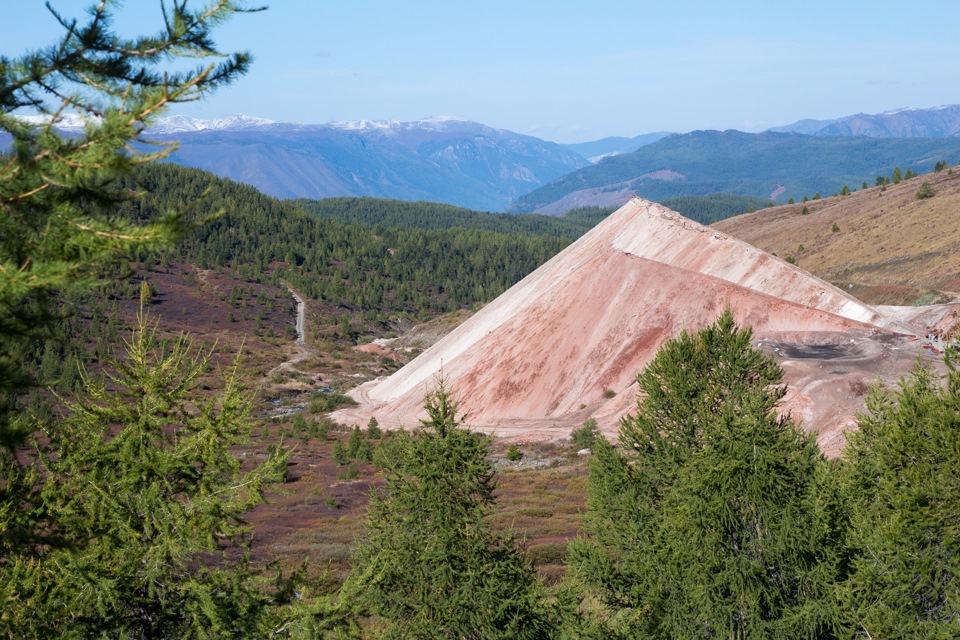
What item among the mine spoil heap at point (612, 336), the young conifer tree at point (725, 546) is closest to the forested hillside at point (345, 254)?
the mine spoil heap at point (612, 336)

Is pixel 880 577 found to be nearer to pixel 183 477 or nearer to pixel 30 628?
pixel 183 477

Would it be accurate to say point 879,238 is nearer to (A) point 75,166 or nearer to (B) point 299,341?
(B) point 299,341

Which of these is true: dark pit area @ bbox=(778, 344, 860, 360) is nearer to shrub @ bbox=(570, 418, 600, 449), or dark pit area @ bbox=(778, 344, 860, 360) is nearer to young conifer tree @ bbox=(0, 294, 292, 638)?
shrub @ bbox=(570, 418, 600, 449)

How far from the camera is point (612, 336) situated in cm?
4809

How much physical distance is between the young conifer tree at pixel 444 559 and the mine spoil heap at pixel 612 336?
28.4 m

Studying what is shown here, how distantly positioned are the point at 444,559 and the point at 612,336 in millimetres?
Result: 36060

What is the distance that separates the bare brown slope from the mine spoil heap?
21.9m

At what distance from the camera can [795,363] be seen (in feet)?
130

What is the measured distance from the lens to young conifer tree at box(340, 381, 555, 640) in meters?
13.0

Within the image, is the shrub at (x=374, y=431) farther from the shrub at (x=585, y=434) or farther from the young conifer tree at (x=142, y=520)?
the young conifer tree at (x=142, y=520)

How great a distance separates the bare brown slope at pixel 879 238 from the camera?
251 feet

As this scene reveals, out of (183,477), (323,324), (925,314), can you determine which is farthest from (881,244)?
(183,477)

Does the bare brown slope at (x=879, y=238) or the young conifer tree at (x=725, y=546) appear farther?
the bare brown slope at (x=879, y=238)

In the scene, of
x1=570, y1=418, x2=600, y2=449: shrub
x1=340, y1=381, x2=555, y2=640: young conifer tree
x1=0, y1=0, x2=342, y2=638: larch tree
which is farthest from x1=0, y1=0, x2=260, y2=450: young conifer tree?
x1=570, y1=418, x2=600, y2=449: shrub
